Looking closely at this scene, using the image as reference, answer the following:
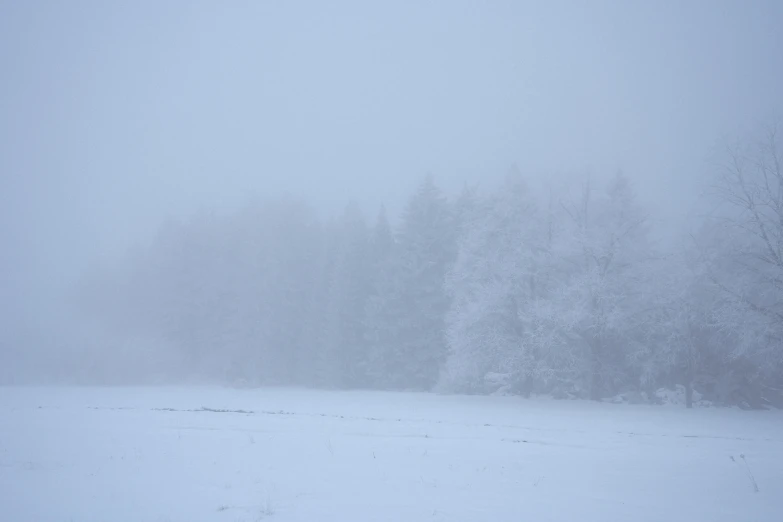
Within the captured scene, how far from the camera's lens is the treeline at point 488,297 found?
25.3 meters

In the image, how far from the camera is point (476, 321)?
101 feet

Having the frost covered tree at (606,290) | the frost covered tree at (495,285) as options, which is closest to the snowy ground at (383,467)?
the frost covered tree at (606,290)

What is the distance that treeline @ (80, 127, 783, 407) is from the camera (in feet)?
82.9

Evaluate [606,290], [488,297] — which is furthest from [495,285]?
[606,290]

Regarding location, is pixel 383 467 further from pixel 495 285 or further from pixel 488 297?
pixel 495 285

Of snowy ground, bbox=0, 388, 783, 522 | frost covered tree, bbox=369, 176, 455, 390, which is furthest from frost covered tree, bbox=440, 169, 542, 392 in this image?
snowy ground, bbox=0, 388, 783, 522

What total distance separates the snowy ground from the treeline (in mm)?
5858

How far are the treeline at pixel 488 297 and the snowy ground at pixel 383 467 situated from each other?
19.2ft

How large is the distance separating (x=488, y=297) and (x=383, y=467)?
19.3m

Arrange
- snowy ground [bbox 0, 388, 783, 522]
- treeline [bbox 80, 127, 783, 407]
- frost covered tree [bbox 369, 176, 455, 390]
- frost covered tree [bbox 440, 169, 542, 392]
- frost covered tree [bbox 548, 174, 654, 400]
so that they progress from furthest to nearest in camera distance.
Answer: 1. frost covered tree [bbox 369, 176, 455, 390]
2. frost covered tree [bbox 440, 169, 542, 392]
3. frost covered tree [bbox 548, 174, 654, 400]
4. treeline [bbox 80, 127, 783, 407]
5. snowy ground [bbox 0, 388, 783, 522]

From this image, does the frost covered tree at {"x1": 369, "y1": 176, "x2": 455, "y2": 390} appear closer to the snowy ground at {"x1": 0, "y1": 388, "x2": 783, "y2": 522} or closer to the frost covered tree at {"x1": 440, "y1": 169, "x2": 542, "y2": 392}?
the frost covered tree at {"x1": 440, "y1": 169, "x2": 542, "y2": 392}

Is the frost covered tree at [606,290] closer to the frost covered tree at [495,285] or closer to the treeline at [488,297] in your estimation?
the treeline at [488,297]

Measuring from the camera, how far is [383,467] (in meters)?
12.4

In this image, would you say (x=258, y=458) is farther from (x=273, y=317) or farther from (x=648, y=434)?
(x=273, y=317)
